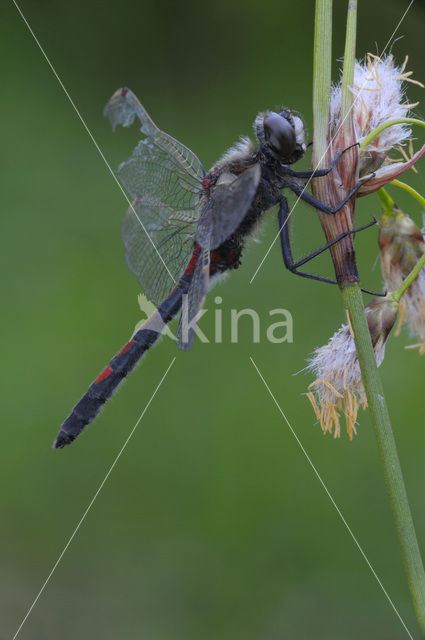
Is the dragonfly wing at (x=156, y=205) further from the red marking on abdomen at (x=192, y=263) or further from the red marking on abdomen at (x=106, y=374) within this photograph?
the red marking on abdomen at (x=106, y=374)

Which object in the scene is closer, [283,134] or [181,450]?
[283,134]

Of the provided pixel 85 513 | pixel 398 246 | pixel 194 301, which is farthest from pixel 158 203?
pixel 85 513

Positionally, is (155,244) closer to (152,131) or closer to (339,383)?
(152,131)

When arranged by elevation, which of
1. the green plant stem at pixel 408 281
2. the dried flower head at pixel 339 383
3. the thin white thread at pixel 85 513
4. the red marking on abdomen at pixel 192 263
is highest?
the red marking on abdomen at pixel 192 263

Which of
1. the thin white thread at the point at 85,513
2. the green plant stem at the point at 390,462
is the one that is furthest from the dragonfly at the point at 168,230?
the thin white thread at the point at 85,513

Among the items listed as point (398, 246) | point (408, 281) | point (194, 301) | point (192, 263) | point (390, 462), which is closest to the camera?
point (390, 462)

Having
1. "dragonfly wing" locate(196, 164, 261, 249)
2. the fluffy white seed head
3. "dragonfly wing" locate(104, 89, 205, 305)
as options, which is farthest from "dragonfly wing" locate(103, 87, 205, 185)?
the fluffy white seed head

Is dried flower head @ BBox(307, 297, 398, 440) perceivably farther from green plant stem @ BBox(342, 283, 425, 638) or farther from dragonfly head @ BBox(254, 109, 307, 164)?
dragonfly head @ BBox(254, 109, 307, 164)
